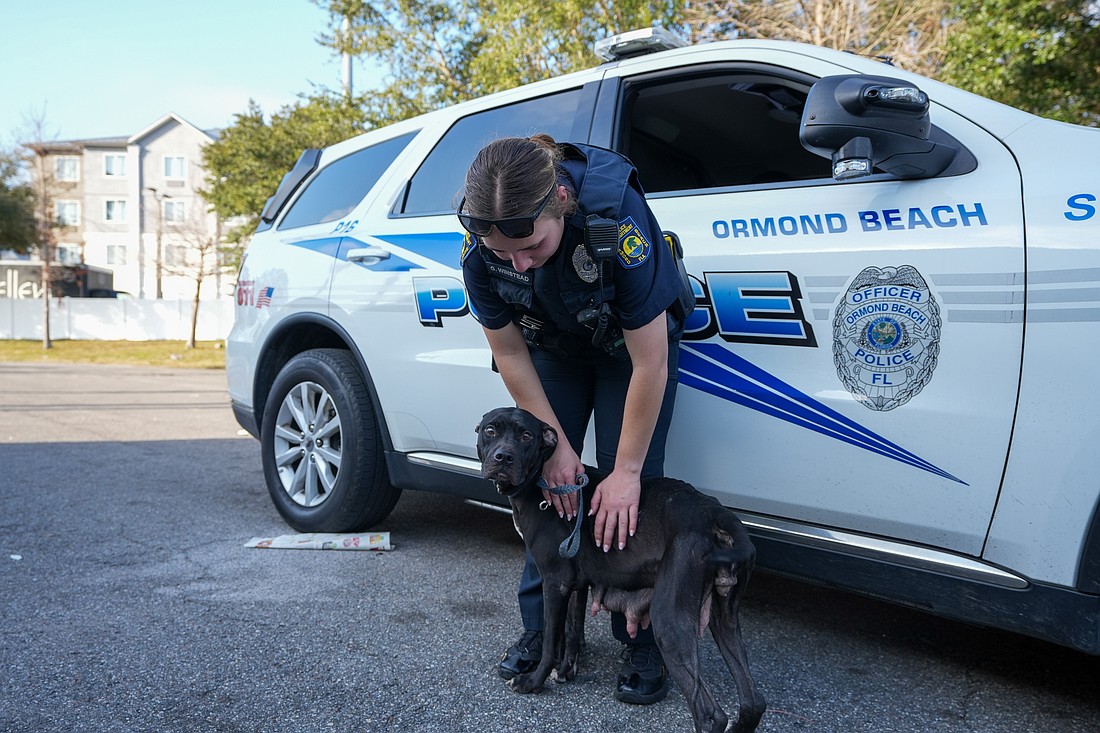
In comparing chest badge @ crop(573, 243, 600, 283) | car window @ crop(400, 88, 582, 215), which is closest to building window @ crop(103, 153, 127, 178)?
car window @ crop(400, 88, 582, 215)

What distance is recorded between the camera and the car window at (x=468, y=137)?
341 centimetres

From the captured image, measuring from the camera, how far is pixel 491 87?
12742 millimetres

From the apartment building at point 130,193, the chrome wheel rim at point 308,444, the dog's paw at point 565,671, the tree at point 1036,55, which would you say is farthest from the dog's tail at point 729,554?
the apartment building at point 130,193

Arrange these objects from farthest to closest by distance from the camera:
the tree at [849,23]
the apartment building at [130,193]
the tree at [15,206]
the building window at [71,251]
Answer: the building window at [71,251] → the apartment building at [130,193] → the tree at [15,206] → the tree at [849,23]

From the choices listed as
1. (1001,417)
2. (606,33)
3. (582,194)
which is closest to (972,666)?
(1001,417)

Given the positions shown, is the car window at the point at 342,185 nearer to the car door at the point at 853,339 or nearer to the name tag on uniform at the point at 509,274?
the car door at the point at 853,339

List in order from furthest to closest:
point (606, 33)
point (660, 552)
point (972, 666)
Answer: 1. point (606, 33)
2. point (972, 666)
3. point (660, 552)

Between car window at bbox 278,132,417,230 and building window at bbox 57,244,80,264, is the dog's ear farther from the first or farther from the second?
building window at bbox 57,244,80,264

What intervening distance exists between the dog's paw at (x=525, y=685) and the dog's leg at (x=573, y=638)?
0.36ft

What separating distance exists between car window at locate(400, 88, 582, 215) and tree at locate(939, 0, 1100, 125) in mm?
6297

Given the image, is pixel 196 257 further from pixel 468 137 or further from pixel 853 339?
pixel 853 339

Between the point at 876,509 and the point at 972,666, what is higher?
the point at 876,509

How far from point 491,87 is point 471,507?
939 cm

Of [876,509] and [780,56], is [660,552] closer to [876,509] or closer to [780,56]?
[876,509]
